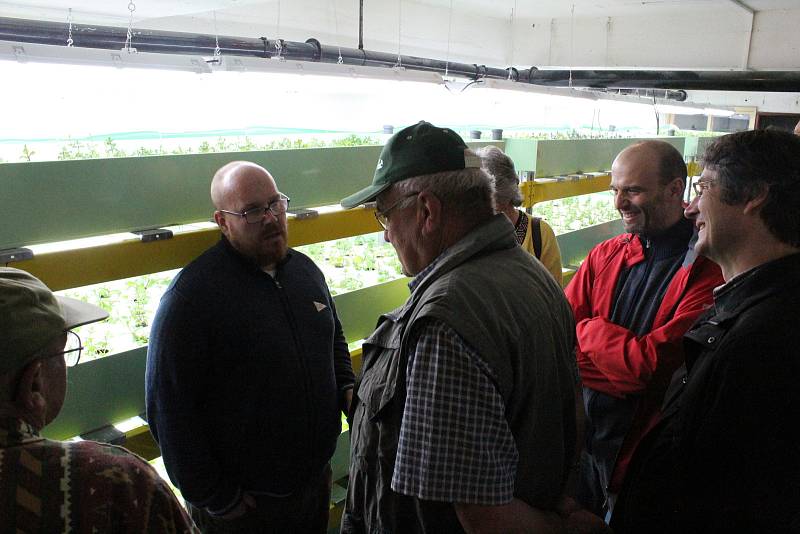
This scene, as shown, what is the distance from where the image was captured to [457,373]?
1.29m

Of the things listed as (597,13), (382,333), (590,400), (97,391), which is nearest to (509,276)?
(382,333)

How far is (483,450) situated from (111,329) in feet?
6.34

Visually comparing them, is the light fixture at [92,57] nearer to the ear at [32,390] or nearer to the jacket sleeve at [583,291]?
the ear at [32,390]

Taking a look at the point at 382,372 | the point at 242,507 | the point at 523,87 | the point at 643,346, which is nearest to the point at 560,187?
the point at 523,87

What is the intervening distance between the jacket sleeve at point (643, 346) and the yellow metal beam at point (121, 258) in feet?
4.59

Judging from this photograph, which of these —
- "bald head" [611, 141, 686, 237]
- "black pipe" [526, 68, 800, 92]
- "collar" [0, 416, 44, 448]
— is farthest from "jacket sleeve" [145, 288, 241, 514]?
"black pipe" [526, 68, 800, 92]

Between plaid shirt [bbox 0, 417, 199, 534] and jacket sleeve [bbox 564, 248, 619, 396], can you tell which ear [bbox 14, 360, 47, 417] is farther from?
jacket sleeve [bbox 564, 248, 619, 396]

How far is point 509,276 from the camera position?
144 cm

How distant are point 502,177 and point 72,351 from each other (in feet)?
7.34

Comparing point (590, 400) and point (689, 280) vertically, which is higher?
point (689, 280)

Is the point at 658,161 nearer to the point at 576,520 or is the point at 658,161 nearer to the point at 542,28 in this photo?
the point at 576,520

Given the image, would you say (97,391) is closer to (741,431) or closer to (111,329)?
(111,329)

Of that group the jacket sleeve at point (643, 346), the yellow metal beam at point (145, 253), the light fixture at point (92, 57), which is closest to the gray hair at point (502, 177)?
the yellow metal beam at point (145, 253)

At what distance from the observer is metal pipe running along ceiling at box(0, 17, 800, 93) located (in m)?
2.42
